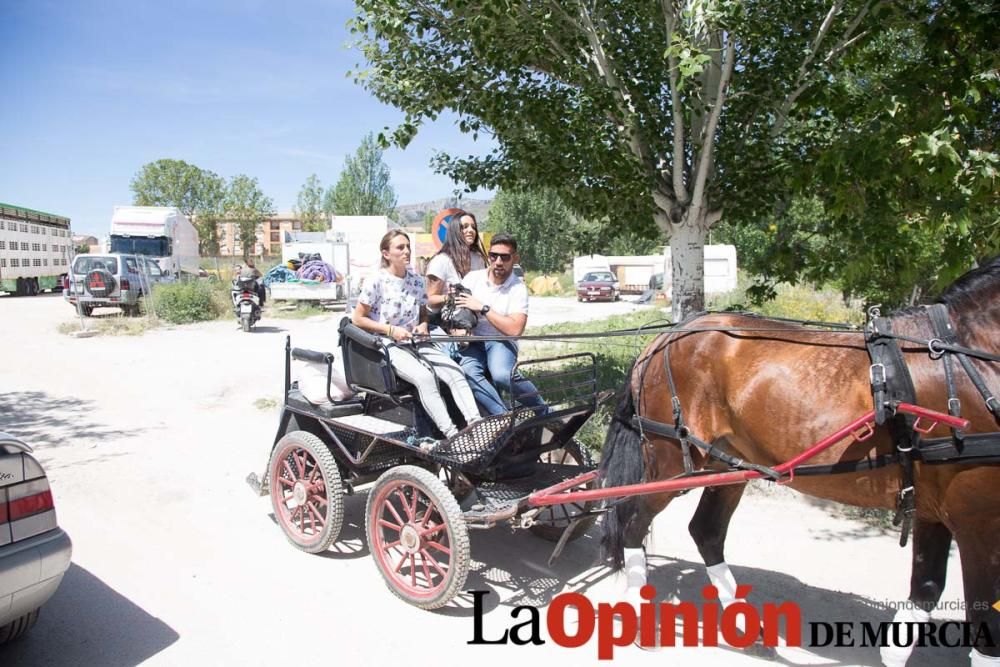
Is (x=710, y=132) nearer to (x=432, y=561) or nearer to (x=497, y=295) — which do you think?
(x=497, y=295)

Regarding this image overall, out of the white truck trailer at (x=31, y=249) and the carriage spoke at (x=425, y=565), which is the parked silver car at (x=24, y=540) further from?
the white truck trailer at (x=31, y=249)

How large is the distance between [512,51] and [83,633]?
6.42 metres

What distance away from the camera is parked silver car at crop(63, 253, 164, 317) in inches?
760

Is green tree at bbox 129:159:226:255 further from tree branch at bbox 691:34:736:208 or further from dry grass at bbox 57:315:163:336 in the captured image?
tree branch at bbox 691:34:736:208

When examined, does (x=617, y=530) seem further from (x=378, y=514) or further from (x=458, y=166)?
(x=458, y=166)

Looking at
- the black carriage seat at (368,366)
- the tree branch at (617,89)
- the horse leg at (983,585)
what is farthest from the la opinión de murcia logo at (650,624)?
the tree branch at (617,89)

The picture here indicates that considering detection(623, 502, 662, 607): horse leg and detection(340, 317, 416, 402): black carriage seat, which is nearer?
detection(623, 502, 662, 607): horse leg

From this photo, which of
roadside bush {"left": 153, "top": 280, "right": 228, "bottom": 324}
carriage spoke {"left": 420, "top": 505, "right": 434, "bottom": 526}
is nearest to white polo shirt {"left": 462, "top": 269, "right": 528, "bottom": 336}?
carriage spoke {"left": 420, "top": 505, "right": 434, "bottom": 526}

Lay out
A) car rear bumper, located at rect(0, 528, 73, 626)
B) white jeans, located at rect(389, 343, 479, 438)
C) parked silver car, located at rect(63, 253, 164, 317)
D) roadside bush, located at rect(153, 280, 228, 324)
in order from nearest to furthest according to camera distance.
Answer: car rear bumper, located at rect(0, 528, 73, 626) < white jeans, located at rect(389, 343, 479, 438) < roadside bush, located at rect(153, 280, 228, 324) < parked silver car, located at rect(63, 253, 164, 317)

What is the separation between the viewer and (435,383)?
4.50m

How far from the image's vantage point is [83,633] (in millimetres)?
3748

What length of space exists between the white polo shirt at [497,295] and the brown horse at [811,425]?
3.53 feet

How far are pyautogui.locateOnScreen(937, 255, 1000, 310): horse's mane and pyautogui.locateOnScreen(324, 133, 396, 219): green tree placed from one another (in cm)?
4730

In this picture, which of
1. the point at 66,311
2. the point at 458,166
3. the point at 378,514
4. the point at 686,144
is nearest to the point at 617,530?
the point at 378,514
